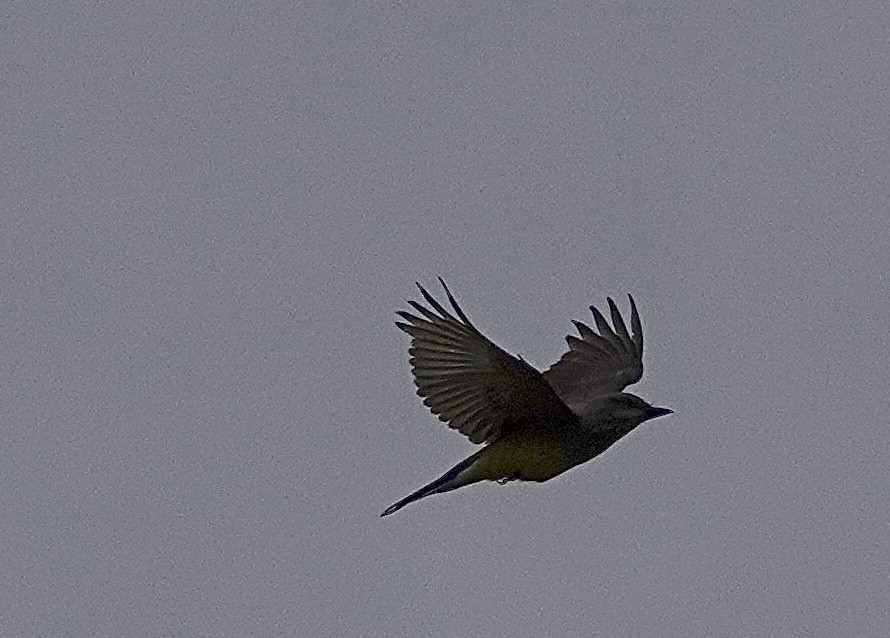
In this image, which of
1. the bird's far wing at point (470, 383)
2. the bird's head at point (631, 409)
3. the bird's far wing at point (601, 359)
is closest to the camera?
the bird's far wing at point (470, 383)

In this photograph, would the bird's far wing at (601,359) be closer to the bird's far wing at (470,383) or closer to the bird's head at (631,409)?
the bird's head at (631,409)

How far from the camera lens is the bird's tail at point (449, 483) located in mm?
16750

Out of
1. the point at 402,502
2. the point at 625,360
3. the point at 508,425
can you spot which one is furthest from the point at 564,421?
the point at 625,360

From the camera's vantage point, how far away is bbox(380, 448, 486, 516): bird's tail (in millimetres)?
16750

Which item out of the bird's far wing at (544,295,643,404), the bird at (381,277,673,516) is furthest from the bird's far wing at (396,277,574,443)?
the bird's far wing at (544,295,643,404)

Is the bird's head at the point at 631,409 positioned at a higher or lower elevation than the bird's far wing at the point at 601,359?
lower

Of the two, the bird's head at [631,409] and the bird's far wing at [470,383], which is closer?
the bird's far wing at [470,383]

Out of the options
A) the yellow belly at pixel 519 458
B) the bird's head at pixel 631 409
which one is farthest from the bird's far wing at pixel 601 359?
the yellow belly at pixel 519 458

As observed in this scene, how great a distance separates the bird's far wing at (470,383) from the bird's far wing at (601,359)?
1.98 m

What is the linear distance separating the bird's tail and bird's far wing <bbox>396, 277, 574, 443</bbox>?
21cm

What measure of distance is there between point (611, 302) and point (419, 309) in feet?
12.3

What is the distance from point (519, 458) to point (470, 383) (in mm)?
820

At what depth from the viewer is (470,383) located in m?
16.3

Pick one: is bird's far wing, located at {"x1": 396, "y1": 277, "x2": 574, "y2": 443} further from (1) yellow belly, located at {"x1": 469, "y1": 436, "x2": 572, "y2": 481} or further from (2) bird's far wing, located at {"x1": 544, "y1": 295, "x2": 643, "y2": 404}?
(2) bird's far wing, located at {"x1": 544, "y1": 295, "x2": 643, "y2": 404}
